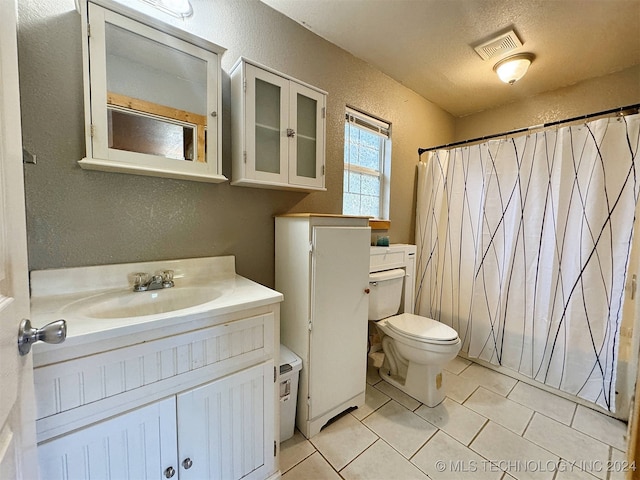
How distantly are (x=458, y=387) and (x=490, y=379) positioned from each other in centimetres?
32

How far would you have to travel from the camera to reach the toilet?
1554 millimetres

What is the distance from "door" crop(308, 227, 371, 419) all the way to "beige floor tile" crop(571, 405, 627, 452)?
1277mm

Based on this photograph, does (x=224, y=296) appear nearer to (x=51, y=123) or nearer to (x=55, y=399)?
(x=55, y=399)

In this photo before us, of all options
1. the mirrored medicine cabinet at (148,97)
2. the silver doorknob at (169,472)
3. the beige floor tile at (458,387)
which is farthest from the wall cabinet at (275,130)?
the beige floor tile at (458,387)

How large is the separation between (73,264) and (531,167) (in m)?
2.72

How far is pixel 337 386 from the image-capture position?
57.6 inches

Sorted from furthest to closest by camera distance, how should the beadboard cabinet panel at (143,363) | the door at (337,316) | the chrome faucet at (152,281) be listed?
the door at (337,316) < the chrome faucet at (152,281) < the beadboard cabinet panel at (143,363)

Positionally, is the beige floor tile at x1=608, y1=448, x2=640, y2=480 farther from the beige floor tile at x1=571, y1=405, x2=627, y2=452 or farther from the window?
the window

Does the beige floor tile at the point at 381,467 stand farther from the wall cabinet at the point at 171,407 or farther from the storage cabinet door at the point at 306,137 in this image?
the storage cabinet door at the point at 306,137

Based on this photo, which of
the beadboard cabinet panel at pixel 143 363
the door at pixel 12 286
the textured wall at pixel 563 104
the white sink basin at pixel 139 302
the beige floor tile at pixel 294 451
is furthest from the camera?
the textured wall at pixel 563 104

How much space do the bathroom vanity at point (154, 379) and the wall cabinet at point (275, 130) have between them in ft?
2.03

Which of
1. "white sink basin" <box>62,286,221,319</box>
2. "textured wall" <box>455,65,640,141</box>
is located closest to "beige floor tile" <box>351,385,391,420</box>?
"white sink basin" <box>62,286,221,319</box>

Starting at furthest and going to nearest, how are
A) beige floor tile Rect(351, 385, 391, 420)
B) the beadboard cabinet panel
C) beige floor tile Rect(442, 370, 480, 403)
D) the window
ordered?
the window, beige floor tile Rect(442, 370, 480, 403), beige floor tile Rect(351, 385, 391, 420), the beadboard cabinet panel

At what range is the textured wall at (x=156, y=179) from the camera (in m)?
0.97
